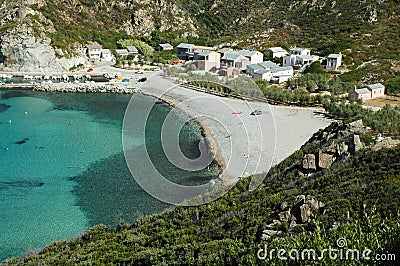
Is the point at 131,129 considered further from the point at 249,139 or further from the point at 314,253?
the point at 314,253

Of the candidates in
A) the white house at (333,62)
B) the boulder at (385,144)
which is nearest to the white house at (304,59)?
the white house at (333,62)

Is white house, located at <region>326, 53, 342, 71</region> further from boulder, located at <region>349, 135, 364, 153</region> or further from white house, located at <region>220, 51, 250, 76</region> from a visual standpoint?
boulder, located at <region>349, 135, 364, 153</region>

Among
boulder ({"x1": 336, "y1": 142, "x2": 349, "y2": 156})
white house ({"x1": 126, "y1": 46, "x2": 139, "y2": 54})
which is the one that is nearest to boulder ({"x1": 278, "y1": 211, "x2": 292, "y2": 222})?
boulder ({"x1": 336, "y1": 142, "x2": 349, "y2": 156})

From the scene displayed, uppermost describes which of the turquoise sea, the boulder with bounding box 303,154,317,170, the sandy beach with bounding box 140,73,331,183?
the boulder with bounding box 303,154,317,170

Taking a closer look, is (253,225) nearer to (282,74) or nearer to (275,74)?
(275,74)

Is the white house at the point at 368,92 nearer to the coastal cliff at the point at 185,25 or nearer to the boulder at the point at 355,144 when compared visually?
the coastal cliff at the point at 185,25

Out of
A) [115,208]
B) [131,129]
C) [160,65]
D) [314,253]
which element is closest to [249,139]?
[131,129]

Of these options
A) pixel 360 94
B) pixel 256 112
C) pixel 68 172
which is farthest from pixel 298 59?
pixel 68 172
